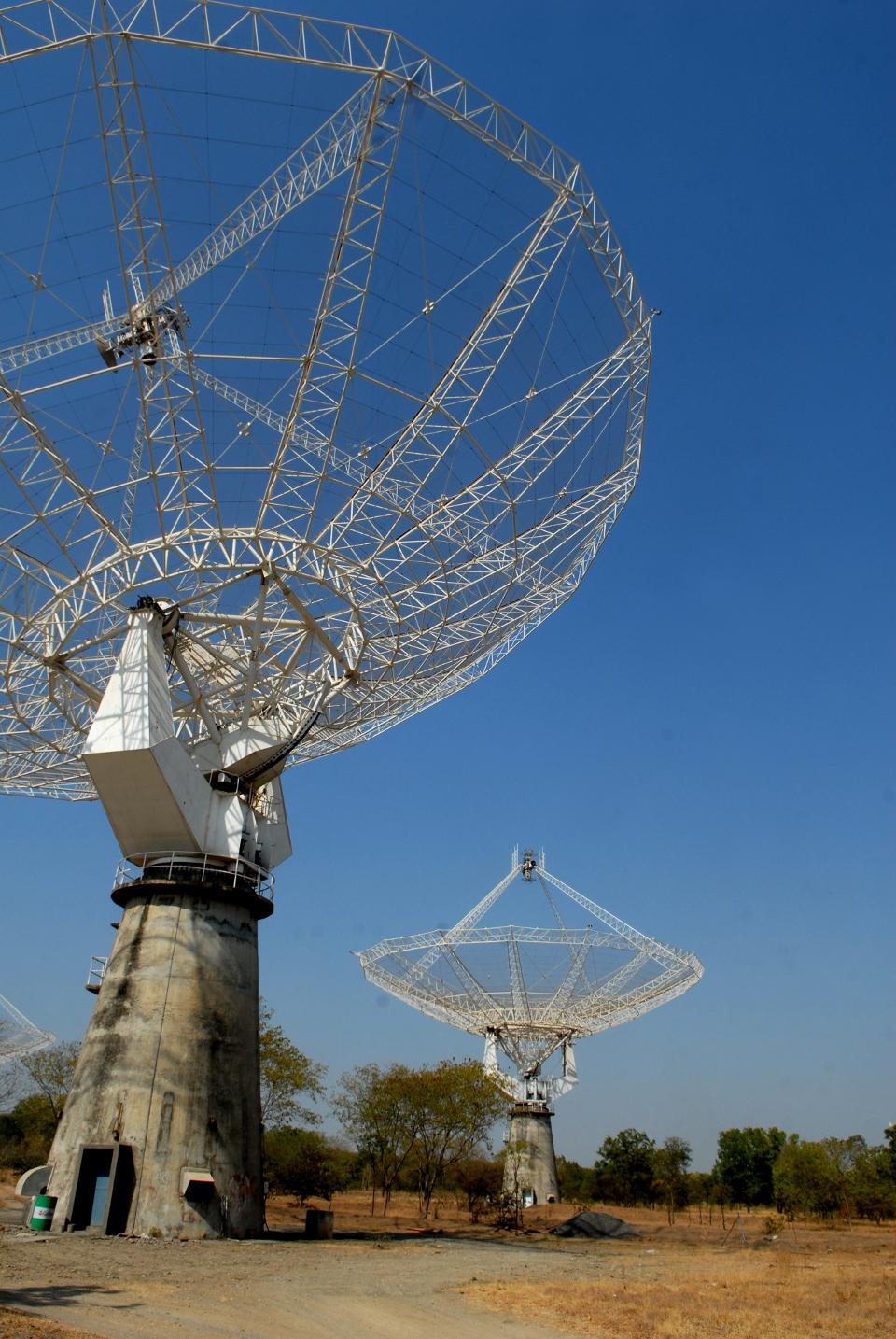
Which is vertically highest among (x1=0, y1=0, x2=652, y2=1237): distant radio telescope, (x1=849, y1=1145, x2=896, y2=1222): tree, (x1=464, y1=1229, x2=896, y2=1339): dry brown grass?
(x1=0, y1=0, x2=652, y2=1237): distant radio telescope

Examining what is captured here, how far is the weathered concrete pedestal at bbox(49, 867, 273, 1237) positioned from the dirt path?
3.80 feet

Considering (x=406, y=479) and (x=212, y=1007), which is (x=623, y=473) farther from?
(x=212, y=1007)

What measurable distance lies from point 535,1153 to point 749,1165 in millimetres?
51198

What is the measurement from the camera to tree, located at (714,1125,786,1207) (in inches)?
3903

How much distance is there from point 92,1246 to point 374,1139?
29.5m

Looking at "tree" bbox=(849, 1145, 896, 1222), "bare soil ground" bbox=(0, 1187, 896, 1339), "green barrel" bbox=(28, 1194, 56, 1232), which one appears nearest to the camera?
"bare soil ground" bbox=(0, 1187, 896, 1339)

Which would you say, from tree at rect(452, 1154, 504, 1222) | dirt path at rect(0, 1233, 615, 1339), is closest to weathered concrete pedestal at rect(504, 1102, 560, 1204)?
tree at rect(452, 1154, 504, 1222)

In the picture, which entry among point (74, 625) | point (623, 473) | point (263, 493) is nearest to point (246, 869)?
point (74, 625)

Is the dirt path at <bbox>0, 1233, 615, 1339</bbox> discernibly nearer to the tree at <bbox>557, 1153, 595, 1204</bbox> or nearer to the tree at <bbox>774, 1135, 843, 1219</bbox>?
the tree at <bbox>774, 1135, 843, 1219</bbox>

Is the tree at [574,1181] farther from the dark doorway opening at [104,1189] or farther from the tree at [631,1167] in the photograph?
the dark doorway opening at [104,1189]

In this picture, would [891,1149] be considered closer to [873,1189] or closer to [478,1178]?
[873,1189]

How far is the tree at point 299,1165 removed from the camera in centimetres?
5166

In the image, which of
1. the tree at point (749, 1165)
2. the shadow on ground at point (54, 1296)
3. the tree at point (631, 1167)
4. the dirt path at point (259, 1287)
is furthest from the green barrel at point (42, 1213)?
the tree at point (749, 1165)

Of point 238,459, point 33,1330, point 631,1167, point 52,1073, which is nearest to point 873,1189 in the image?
point 631,1167
